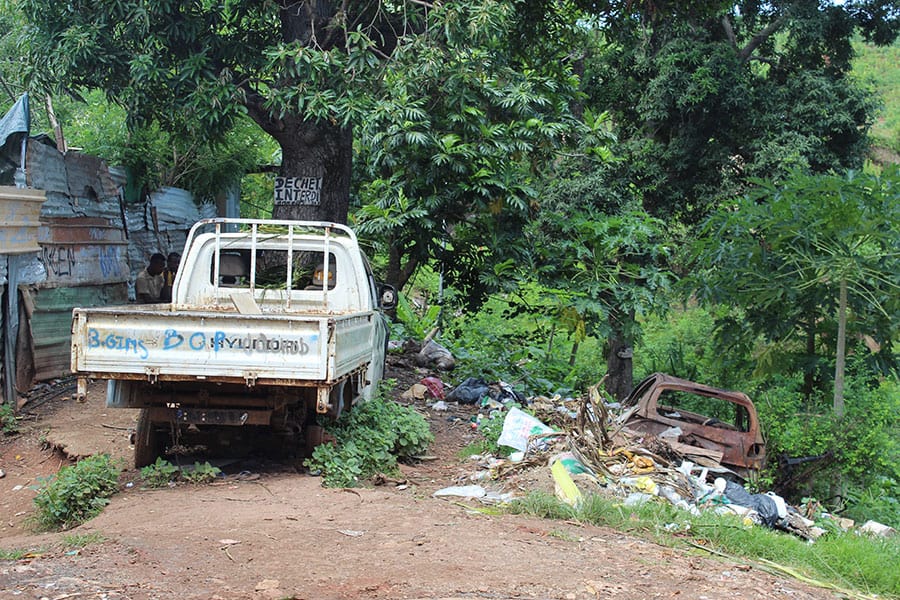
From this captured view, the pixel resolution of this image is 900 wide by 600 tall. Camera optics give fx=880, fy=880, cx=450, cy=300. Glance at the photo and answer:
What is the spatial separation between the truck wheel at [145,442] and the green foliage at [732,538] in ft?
10.0

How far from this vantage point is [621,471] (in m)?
7.61

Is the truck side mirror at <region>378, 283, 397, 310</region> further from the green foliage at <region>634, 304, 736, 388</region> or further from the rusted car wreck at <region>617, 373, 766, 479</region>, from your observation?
the green foliage at <region>634, 304, 736, 388</region>

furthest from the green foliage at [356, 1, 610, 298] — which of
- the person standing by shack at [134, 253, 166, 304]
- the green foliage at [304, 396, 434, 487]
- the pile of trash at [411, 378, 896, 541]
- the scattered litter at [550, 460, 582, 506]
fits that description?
the scattered litter at [550, 460, 582, 506]

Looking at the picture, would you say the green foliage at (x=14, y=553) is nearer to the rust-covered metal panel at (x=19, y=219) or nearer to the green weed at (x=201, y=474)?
the green weed at (x=201, y=474)

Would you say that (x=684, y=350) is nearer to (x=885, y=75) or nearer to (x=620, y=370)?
(x=620, y=370)

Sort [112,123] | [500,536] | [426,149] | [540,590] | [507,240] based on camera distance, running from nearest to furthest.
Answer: [540,590] → [500,536] → [426,149] → [507,240] → [112,123]

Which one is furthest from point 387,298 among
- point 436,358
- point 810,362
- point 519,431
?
point 810,362

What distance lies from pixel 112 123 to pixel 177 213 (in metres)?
1.69

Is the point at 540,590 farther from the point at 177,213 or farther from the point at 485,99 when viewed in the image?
the point at 177,213

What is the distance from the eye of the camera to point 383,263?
18.1 m

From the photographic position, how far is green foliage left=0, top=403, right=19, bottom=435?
907 cm

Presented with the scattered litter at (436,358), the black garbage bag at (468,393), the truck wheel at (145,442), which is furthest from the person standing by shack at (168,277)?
the truck wheel at (145,442)

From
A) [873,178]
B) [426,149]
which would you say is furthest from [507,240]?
[873,178]

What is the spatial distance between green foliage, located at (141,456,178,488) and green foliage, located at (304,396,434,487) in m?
1.05
